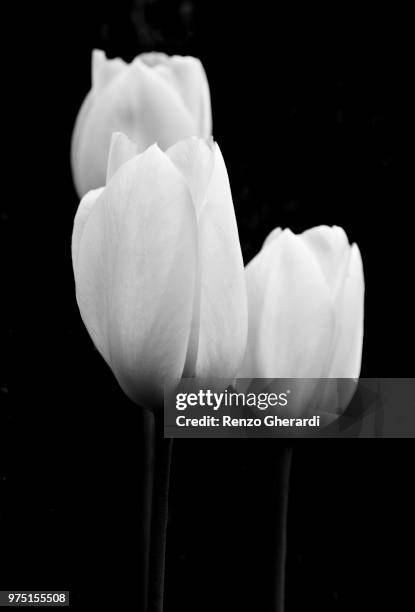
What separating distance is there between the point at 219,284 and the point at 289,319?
0.05 meters

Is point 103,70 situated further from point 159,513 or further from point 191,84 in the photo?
point 159,513

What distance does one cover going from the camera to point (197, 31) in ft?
1.86

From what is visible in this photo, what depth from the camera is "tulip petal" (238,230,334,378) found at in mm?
287

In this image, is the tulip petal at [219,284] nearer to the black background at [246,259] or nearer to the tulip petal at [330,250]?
the tulip petal at [330,250]

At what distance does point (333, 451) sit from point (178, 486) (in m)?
0.09

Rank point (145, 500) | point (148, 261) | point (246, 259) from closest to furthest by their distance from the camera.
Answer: point (148, 261), point (145, 500), point (246, 259)

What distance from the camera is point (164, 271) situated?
0.24 m

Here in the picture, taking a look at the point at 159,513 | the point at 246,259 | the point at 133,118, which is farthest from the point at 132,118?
the point at 159,513

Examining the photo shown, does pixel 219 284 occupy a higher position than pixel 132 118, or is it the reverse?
pixel 132 118

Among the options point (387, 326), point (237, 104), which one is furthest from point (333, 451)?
point (237, 104)

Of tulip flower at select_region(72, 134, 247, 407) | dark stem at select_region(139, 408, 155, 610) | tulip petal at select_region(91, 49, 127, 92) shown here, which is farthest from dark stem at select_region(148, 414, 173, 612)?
tulip petal at select_region(91, 49, 127, 92)

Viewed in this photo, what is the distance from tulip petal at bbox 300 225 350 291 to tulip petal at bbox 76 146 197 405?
0.23 feet

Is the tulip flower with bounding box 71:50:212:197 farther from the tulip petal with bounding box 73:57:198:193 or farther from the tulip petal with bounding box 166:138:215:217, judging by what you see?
the tulip petal with bounding box 166:138:215:217

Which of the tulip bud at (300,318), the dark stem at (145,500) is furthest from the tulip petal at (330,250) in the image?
the dark stem at (145,500)
